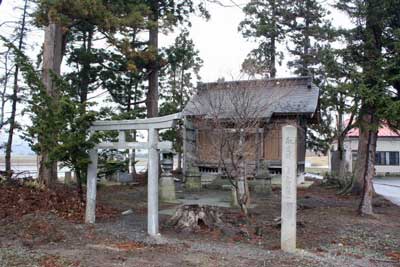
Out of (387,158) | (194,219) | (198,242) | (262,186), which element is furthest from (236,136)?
(387,158)

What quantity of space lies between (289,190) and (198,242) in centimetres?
191

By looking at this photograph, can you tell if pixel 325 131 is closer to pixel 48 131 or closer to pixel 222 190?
pixel 222 190

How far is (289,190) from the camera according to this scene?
664 centimetres

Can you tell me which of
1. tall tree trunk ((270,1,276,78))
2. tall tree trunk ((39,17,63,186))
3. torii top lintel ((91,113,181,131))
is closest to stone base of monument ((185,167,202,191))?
tall tree trunk ((39,17,63,186))

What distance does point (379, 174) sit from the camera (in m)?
30.5

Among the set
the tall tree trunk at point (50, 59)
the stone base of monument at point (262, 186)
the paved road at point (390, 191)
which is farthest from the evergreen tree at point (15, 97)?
the paved road at point (390, 191)

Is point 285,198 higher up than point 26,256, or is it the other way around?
point 285,198

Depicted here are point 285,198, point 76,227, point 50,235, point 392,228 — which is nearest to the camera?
point 285,198

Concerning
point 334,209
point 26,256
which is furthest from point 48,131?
point 334,209

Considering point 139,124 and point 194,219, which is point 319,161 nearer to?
point 194,219

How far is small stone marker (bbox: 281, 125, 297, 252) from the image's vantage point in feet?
21.6

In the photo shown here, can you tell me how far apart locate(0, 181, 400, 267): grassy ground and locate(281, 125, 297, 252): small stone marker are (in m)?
0.24

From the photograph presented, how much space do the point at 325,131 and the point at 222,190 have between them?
925 centimetres

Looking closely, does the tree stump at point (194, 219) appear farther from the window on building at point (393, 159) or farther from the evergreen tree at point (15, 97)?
the window on building at point (393, 159)
